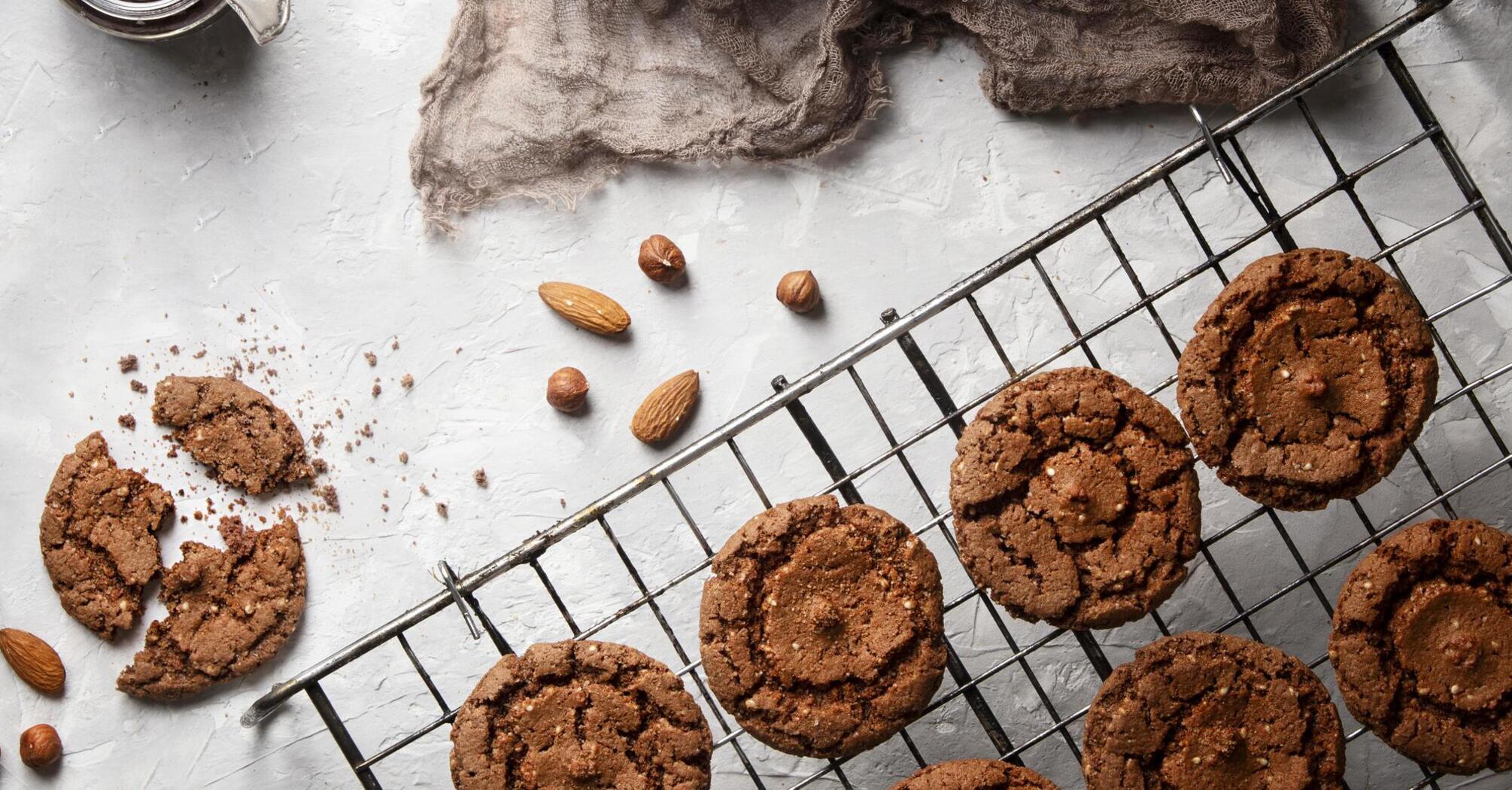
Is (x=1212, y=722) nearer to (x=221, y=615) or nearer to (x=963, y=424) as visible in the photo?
(x=963, y=424)

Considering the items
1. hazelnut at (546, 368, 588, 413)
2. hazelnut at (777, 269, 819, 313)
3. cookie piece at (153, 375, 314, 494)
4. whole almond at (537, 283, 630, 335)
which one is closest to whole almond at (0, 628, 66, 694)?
cookie piece at (153, 375, 314, 494)

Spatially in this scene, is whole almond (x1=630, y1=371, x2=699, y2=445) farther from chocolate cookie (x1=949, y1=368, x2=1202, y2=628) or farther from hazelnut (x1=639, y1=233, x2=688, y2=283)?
chocolate cookie (x1=949, y1=368, x2=1202, y2=628)

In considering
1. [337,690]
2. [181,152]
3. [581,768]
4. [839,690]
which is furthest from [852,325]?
[181,152]

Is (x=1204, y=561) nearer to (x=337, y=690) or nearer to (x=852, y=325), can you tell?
(x=852, y=325)

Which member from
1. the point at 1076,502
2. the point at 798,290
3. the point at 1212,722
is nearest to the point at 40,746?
the point at 798,290

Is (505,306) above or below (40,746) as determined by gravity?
above
